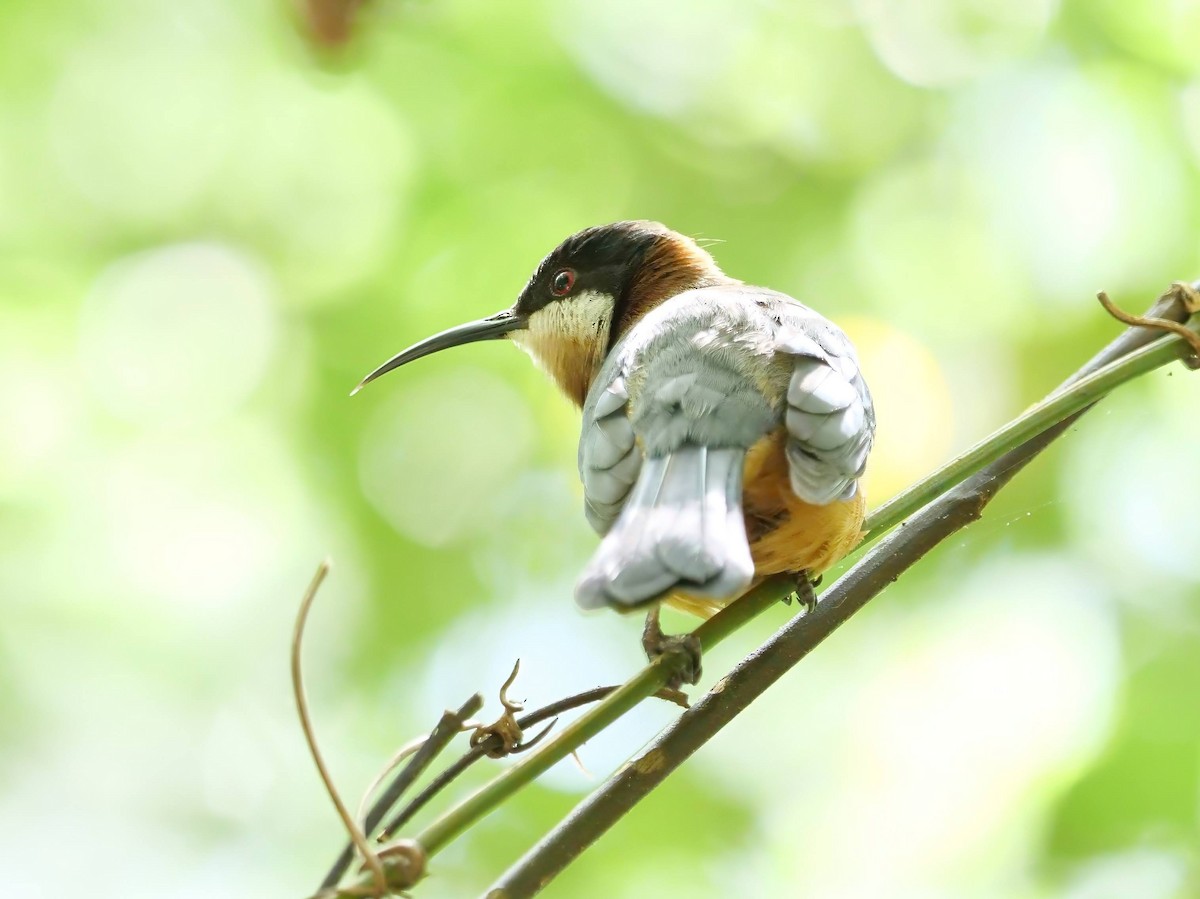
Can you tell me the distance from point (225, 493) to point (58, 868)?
7.04 ft

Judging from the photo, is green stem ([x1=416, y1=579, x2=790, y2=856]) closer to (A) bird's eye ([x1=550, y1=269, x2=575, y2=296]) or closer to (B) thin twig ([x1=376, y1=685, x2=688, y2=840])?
(B) thin twig ([x1=376, y1=685, x2=688, y2=840])

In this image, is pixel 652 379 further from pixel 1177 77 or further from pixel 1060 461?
pixel 1177 77

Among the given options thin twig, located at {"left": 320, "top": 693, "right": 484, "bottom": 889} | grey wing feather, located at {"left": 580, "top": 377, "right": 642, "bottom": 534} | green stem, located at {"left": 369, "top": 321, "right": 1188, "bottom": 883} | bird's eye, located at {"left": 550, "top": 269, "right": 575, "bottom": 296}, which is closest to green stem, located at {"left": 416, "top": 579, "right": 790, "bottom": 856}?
green stem, located at {"left": 369, "top": 321, "right": 1188, "bottom": 883}

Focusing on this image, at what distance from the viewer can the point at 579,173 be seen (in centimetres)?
671

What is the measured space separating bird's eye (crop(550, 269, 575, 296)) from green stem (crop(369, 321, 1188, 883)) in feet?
6.80

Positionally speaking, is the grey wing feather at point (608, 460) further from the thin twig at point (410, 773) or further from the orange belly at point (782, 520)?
the thin twig at point (410, 773)

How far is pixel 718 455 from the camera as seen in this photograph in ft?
9.02

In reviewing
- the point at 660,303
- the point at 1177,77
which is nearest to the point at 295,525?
the point at 660,303

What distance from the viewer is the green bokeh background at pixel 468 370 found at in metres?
5.88

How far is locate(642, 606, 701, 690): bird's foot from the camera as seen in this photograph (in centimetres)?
225

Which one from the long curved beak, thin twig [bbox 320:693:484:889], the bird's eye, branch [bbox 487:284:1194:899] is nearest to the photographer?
thin twig [bbox 320:693:484:889]

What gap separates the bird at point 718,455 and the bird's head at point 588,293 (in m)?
0.69

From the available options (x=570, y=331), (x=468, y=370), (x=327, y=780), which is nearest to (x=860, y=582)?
(x=327, y=780)

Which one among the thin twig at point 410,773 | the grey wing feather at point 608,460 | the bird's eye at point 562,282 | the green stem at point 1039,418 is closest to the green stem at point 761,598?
the green stem at point 1039,418
